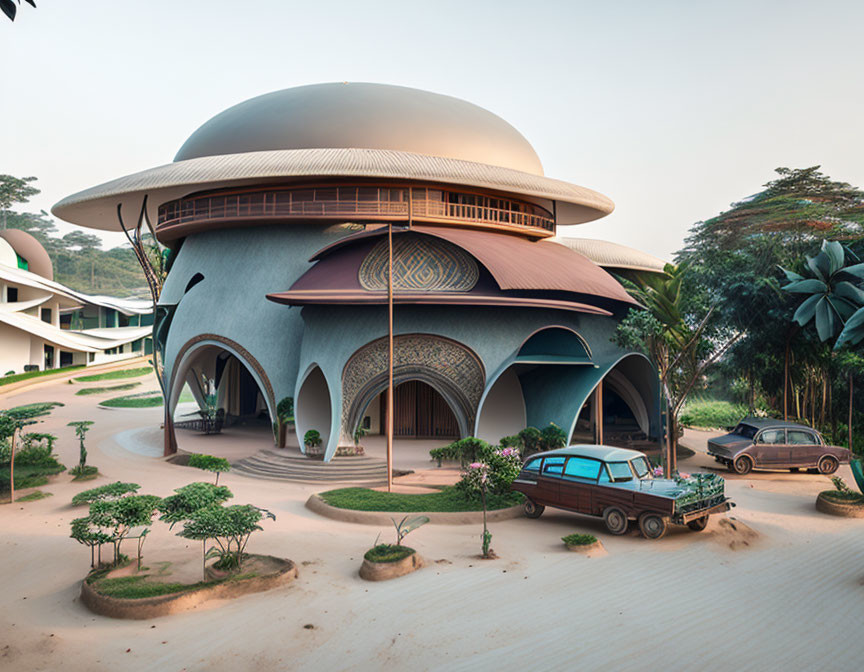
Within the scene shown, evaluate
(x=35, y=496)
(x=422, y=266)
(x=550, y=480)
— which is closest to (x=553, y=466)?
(x=550, y=480)

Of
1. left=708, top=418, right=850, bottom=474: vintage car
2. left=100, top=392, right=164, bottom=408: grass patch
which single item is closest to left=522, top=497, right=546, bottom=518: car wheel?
left=708, top=418, right=850, bottom=474: vintage car

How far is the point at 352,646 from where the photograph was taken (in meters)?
7.77

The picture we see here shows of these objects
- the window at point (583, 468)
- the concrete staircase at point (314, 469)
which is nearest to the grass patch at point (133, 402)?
the concrete staircase at point (314, 469)

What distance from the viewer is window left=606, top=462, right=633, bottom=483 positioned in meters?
12.8

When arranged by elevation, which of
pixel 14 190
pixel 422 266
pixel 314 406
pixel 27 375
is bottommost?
pixel 314 406

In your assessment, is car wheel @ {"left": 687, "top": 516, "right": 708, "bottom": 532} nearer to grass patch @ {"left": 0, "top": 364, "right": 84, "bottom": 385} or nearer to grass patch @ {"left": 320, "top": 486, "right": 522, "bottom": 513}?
grass patch @ {"left": 320, "top": 486, "right": 522, "bottom": 513}

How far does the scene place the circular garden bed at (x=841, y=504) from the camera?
1423 cm

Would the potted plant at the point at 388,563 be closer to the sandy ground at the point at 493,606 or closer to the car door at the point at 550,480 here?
the sandy ground at the point at 493,606

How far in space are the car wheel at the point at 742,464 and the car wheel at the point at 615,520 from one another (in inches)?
332

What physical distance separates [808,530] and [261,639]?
11.4 m

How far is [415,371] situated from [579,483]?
8.34m

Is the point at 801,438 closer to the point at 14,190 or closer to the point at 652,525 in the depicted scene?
the point at 652,525

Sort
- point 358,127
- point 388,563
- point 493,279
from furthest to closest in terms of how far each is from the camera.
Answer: point 358,127 < point 493,279 < point 388,563

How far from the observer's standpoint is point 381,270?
21.2m
